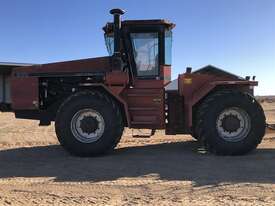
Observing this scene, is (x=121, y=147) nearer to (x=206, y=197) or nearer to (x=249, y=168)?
(x=249, y=168)

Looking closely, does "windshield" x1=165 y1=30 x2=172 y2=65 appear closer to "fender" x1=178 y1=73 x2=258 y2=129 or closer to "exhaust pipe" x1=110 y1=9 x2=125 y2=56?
"fender" x1=178 y1=73 x2=258 y2=129

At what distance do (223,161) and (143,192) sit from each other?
3.35 meters

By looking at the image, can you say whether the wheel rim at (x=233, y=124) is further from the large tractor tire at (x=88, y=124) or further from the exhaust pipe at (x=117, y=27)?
the exhaust pipe at (x=117, y=27)

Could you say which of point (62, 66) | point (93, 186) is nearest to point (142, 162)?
point (93, 186)

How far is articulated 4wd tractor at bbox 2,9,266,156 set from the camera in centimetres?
1275

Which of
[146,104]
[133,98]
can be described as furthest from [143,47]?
[146,104]

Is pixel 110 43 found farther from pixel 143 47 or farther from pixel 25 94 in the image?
pixel 25 94

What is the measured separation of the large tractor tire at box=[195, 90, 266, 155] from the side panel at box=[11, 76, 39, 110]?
3902mm

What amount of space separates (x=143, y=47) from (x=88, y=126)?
2327mm

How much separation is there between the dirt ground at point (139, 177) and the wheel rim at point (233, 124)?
1.93 ft

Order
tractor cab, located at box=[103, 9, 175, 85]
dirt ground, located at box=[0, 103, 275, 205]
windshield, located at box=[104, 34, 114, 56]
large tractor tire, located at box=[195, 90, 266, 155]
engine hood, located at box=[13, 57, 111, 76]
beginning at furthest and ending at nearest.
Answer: windshield, located at box=[104, 34, 114, 56] → engine hood, located at box=[13, 57, 111, 76] → tractor cab, located at box=[103, 9, 175, 85] → large tractor tire, located at box=[195, 90, 266, 155] → dirt ground, located at box=[0, 103, 275, 205]

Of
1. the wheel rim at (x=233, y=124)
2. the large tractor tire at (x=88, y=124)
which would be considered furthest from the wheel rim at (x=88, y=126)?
the wheel rim at (x=233, y=124)

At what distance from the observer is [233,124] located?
12.8 metres

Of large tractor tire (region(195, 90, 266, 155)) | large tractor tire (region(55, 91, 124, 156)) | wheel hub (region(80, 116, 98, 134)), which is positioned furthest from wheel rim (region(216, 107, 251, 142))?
wheel hub (region(80, 116, 98, 134))
